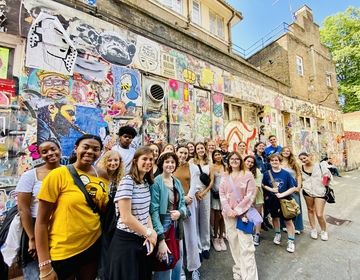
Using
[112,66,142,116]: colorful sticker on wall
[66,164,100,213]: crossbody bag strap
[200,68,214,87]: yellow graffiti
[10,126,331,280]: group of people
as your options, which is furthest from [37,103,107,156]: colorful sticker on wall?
[200,68,214,87]: yellow graffiti

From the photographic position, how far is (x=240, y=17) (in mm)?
11477

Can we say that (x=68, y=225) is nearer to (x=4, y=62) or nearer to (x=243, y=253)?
(x=243, y=253)

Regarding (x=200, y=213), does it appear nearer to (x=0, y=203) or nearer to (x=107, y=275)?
(x=107, y=275)

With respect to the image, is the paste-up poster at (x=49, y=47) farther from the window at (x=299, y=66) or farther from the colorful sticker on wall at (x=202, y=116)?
the window at (x=299, y=66)

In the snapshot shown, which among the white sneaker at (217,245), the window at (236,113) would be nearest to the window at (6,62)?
the white sneaker at (217,245)

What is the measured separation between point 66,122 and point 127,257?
3.12 m

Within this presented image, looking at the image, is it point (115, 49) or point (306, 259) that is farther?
point (115, 49)

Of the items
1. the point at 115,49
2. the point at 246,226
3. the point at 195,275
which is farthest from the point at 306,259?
the point at 115,49

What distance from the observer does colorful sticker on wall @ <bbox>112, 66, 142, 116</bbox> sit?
463 centimetres

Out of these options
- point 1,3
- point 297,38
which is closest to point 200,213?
point 1,3

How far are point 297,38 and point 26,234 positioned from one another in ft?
49.4

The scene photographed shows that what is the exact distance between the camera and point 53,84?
3.78m

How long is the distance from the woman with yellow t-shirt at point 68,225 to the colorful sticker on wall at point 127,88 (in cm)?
304

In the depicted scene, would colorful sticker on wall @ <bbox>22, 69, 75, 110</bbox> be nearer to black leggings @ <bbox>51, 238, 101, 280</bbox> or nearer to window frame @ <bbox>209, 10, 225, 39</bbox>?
black leggings @ <bbox>51, 238, 101, 280</bbox>
